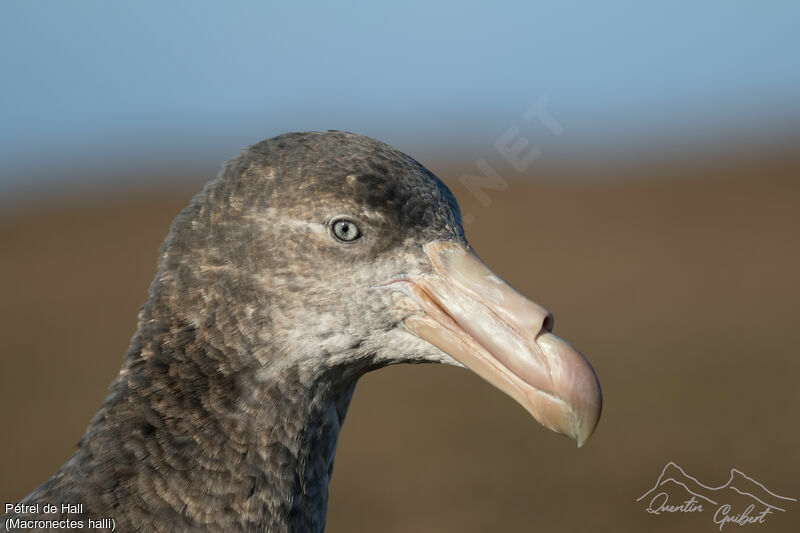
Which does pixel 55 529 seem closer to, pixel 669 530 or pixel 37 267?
pixel 669 530

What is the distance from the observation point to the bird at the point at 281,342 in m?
2.64

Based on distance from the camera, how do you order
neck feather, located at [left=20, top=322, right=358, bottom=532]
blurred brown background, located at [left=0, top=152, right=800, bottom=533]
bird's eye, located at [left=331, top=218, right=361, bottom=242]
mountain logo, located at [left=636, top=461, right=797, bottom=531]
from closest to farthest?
1. neck feather, located at [left=20, top=322, right=358, bottom=532]
2. bird's eye, located at [left=331, top=218, right=361, bottom=242]
3. mountain logo, located at [left=636, top=461, right=797, bottom=531]
4. blurred brown background, located at [left=0, top=152, right=800, bottom=533]

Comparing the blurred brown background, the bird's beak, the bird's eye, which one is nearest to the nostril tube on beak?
the bird's beak

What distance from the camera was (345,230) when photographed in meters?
2.85

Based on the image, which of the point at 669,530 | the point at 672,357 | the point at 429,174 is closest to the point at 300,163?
the point at 429,174

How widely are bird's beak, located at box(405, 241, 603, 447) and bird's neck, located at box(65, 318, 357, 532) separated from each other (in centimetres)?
45

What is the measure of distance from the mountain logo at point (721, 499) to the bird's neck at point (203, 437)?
19.0 feet

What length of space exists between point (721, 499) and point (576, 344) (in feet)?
18.8

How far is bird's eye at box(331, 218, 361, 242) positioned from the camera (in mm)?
2830

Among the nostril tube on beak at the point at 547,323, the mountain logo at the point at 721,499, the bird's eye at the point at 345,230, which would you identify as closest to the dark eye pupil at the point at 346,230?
the bird's eye at the point at 345,230

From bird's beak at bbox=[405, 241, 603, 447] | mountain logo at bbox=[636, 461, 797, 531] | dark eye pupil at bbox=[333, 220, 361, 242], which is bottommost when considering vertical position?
mountain logo at bbox=[636, 461, 797, 531]

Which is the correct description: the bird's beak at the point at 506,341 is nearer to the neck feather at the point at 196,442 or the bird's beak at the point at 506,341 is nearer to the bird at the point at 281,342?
the bird at the point at 281,342

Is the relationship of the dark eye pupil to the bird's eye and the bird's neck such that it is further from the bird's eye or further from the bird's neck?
the bird's neck

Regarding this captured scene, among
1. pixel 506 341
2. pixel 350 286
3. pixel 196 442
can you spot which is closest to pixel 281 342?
pixel 350 286
